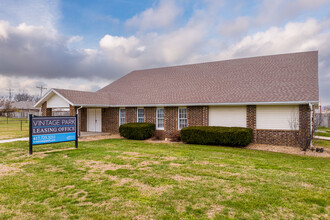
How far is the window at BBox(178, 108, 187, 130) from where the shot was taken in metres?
15.3

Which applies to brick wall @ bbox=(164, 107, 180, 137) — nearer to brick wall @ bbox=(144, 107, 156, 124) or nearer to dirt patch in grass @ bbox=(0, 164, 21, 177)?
brick wall @ bbox=(144, 107, 156, 124)

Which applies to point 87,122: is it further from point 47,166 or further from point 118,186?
point 118,186

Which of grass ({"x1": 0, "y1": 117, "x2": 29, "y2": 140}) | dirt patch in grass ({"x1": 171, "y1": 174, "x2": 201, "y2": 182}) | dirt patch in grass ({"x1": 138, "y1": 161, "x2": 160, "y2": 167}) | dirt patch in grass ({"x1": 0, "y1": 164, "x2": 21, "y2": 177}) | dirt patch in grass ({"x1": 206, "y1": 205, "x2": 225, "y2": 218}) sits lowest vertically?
dirt patch in grass ({"x1": 138, "y1": 161, "x2": 160, "y2": 167})

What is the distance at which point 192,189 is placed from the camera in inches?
204

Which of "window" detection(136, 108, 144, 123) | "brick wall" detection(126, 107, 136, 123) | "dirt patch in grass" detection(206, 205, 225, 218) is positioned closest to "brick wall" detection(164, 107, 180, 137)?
"window" detection(136, 108, 144, 123)

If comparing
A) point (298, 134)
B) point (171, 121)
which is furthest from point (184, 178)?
point (171, 121)

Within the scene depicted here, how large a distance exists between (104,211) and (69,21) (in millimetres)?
16648

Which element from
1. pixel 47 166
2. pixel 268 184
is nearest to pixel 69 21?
pixel 47 166

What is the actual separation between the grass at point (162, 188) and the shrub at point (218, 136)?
11.8ft

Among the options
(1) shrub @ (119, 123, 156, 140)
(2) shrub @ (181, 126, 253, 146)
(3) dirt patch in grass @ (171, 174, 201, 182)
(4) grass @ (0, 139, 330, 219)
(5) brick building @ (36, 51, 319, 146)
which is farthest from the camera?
(1) shrub @ (119, 123, 156, 140)

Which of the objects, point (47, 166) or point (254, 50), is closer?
point (47, 166)

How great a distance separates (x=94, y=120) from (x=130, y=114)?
4.54 metres

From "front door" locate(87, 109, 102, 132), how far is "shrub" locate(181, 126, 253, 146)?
9.45m

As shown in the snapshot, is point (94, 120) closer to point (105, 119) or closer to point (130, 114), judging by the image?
point (105, 119)
